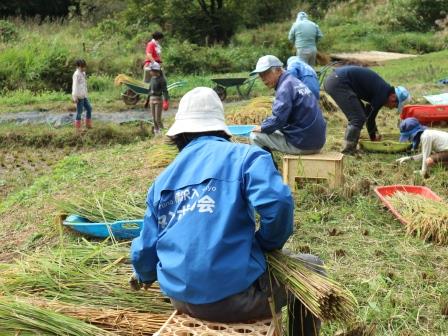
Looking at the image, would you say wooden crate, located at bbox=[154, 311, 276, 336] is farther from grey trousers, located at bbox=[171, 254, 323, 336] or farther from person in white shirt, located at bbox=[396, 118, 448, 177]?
person in white shirt, located at bbox=[396, 118, 448, 177]

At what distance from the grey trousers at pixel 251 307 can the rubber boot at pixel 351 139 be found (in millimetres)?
4557

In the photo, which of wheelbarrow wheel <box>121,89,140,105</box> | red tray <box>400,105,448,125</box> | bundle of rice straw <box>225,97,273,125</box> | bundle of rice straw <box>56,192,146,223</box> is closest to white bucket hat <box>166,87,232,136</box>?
bundle of rice straw <box>56,192,146,223</box>

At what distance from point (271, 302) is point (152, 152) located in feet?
18.4

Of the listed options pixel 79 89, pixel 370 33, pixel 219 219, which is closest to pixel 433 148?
pixel 219 219

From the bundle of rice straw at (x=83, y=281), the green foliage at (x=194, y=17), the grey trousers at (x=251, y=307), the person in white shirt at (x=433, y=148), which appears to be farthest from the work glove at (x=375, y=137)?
the green foliage at (x=194, y=17)

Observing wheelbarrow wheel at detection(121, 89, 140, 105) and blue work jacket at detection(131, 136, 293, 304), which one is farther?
wheelbarrow wheel at detection(121, 89, 140, 105)

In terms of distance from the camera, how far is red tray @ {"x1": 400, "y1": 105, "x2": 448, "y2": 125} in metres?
8.12

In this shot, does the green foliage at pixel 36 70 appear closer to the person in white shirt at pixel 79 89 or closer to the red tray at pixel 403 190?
the person in white shirt at pixel 79 89

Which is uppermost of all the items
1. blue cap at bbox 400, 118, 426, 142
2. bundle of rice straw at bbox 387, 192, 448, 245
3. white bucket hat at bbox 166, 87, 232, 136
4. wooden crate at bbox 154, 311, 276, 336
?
white bucket hat at bbox 166, 87, 232, 136

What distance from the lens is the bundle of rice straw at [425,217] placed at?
4.57 meters

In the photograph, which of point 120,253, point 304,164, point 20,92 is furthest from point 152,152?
point 20,92

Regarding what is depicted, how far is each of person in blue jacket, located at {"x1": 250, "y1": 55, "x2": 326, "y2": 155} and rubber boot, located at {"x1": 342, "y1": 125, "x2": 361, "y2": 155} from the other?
1213 millimetres

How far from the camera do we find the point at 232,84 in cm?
1367

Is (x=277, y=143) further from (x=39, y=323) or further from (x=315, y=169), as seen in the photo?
(x=39, y=323)
